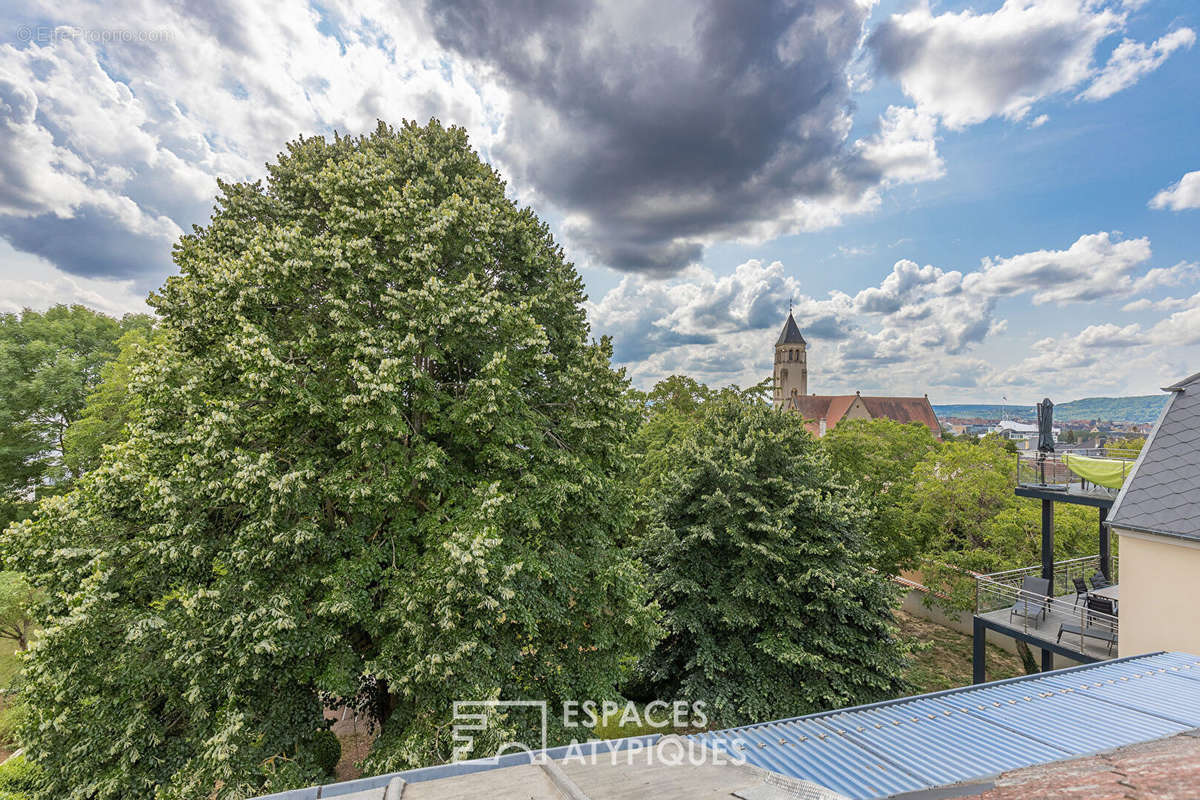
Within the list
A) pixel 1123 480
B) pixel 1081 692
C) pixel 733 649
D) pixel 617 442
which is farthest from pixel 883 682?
pixel 617 442

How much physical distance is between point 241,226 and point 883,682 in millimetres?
15929

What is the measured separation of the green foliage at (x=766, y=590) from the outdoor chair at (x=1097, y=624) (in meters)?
3.15

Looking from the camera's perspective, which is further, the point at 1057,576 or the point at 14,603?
the point at 14,603

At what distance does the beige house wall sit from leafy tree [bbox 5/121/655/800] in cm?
881

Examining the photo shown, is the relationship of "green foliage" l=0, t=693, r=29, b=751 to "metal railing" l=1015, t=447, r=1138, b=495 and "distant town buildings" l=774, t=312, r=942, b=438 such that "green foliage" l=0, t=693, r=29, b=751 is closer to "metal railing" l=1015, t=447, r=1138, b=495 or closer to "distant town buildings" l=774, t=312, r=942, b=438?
"metal railing" l=1015, t=447, r=1138, b=495

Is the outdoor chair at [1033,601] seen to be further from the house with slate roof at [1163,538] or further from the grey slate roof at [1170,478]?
the grey slate roof at [1170,478]

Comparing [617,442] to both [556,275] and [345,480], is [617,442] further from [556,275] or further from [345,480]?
[345,480]

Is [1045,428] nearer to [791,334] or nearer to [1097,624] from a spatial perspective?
[1097,624]

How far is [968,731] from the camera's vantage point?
16.3 feet

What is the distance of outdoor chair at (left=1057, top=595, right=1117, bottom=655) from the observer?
933cm

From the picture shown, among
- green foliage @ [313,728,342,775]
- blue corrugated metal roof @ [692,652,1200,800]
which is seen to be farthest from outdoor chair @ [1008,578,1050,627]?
green foliage @ [313,728,342,775]

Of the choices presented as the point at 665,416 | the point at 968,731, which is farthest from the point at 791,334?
the point at 968,731

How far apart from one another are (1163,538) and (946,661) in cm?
874

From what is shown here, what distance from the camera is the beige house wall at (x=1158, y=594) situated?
8.00 meters
